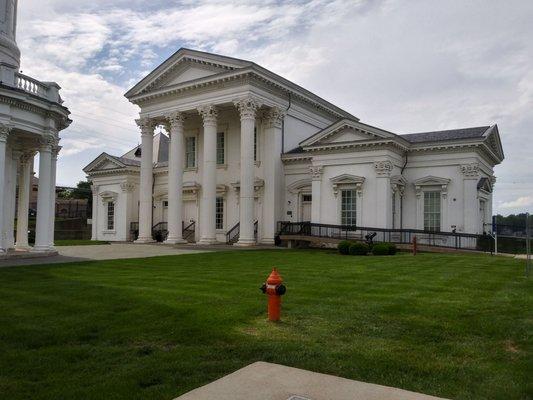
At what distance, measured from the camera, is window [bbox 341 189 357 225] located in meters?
29.4

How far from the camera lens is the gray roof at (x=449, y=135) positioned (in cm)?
2773

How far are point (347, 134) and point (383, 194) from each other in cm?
426

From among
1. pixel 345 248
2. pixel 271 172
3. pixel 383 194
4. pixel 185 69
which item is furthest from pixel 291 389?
pixel 185 69

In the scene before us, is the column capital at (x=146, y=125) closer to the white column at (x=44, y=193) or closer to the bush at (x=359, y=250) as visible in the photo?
the white column at (x=44, y=193)

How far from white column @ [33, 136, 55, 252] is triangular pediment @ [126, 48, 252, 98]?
45.7ft

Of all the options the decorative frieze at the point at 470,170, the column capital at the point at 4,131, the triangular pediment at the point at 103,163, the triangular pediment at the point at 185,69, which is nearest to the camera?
the column capital at the point at 4,131

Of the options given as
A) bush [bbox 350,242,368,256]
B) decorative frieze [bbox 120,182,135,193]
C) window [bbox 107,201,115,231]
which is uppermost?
decorative frieze [bbox 120,182,135,193]

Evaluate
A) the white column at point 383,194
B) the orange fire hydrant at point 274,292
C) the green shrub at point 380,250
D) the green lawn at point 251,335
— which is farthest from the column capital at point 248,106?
the orange fire hydrant at point 274,292

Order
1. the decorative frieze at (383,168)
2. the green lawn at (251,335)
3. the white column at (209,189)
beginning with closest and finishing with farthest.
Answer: the green lawn at (251,335) < the decorative frieze at (383,168) < the white column at (209,189)

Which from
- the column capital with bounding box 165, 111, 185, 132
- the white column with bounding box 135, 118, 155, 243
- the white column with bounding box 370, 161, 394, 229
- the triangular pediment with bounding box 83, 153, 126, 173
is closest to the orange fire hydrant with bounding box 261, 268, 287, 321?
the white column with bounding box 370, 161, 394, 229

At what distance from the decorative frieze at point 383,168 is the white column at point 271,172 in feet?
23.1

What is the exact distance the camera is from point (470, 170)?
27266 millimetres

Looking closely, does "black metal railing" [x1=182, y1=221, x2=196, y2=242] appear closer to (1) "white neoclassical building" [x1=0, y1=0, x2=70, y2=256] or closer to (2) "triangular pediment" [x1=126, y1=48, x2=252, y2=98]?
(2) "triangular pediment" [x1=126, y1=48, x2=252, y2=98]

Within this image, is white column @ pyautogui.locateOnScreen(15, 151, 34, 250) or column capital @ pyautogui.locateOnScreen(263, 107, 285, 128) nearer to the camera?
white column @ pyautogui.locateOnScreen(15, 151, 34, 250)
